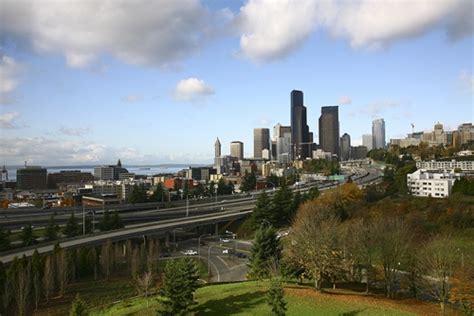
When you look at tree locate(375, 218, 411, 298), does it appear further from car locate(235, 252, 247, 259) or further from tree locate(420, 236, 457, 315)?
car locate(235, 252, 247, 259)

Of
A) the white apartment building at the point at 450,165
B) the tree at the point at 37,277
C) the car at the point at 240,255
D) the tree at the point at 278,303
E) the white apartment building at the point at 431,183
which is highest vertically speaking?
the white apartment building at the point at 450,165

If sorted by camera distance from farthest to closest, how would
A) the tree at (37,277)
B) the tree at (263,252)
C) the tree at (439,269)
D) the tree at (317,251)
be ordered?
the tree at (263,252), the tree at (37,277), the tree at (317,251), the tree at (439,269)

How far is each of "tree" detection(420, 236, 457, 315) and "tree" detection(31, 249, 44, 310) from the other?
2691 cm

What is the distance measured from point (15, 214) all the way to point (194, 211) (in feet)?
105

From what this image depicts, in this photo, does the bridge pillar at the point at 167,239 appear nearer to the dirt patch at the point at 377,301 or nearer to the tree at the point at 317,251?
the tree at the point at 317,251

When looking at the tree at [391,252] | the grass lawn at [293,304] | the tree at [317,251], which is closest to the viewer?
the grass lawn at [293,304]

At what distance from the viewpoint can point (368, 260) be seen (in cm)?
3031

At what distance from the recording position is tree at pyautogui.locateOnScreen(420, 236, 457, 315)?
25652mm

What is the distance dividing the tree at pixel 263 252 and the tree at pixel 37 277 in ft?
52.4

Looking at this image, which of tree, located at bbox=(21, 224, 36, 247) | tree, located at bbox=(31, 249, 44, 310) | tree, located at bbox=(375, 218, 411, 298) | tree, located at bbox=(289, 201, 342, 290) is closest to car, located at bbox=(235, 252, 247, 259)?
tree, located at bbox=(289, 201, 342, 290)

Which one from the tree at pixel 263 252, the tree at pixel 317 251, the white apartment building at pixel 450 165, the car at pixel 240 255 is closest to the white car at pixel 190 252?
the car at pixel 240 255

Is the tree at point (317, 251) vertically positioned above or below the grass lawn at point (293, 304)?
above

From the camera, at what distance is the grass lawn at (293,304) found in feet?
76.3

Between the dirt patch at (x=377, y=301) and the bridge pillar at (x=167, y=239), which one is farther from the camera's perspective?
the bridge pillar at (x=167, y=239)
